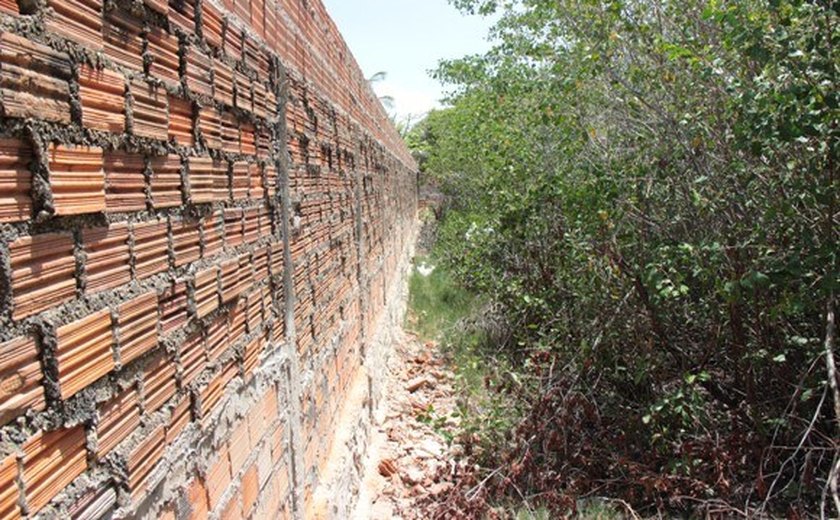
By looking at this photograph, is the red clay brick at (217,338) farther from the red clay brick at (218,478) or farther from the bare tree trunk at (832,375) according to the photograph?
the bare tree trunk at (832,375)

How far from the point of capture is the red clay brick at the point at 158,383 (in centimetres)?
121

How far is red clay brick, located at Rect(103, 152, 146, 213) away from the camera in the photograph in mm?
1097

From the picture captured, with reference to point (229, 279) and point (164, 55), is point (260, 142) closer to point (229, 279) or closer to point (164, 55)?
point (229, 279)

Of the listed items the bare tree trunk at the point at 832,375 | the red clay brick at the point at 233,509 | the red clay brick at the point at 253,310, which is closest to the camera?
the red clay brick at the point at 233,509

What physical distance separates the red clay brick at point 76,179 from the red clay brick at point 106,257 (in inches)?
2.0

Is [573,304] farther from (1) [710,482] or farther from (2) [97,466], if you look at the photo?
(2) [97,466]

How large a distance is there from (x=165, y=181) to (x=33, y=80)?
0.45 meters

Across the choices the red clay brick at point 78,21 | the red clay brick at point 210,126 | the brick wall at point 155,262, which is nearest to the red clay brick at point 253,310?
the brick wall at point 155,262

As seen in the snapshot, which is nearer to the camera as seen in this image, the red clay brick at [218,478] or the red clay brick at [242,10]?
the red clay brick at [218,478]

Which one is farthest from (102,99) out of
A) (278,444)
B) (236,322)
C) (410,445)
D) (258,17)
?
(410,445)

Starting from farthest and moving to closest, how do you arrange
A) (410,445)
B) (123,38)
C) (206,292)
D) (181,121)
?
(410,445)
(206,292)
(181,121)
(123,38)

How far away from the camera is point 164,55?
4.29ft

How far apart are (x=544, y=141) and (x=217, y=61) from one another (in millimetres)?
4918

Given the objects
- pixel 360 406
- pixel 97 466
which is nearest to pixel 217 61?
pixel 97 466
